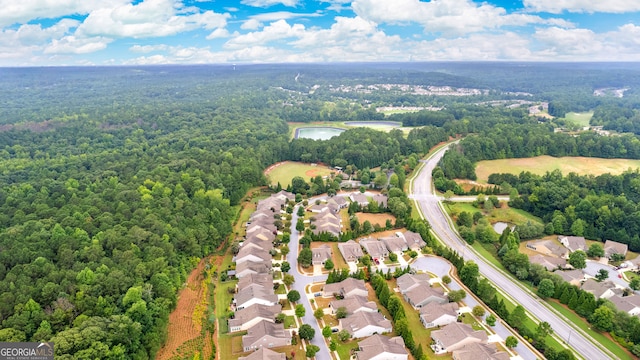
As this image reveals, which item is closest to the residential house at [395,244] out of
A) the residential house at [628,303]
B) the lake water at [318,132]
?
the residential house at [628,303]

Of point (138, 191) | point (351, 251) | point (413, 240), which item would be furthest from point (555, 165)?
point (138, 191)

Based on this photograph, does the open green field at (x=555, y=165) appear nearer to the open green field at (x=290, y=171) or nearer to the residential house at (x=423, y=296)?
the open green field at (x=290, y=171)

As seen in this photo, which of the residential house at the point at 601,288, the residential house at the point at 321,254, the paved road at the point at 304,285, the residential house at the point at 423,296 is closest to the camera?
the paved road at the point at 304,285

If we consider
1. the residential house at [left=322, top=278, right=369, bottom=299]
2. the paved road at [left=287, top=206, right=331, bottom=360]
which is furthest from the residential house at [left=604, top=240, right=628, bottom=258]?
the paved road at [left=287, top=206, right=331, bottom=360]

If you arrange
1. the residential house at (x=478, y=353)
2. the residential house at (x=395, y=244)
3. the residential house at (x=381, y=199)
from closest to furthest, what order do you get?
the residential house at (x=478, y=353) < the residential house at (x=395, y=244) < the residential house at (x=381, y=199)

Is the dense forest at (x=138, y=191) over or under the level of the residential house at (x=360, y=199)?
over

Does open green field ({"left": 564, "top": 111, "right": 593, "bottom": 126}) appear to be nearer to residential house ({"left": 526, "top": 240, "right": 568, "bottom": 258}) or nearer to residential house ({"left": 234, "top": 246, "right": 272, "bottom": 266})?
residential house ({"left": 526, "top": 240, "right": 568, "bottom": 258})

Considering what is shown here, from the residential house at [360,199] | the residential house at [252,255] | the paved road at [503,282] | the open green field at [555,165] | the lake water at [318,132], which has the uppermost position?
the lake water at [318,132]
